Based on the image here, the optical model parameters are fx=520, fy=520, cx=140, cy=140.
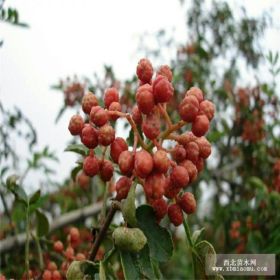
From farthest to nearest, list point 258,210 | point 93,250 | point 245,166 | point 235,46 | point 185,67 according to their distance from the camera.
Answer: point 235,46 < point 185,67 < point 245,166 < point 258,210 < point 93,250

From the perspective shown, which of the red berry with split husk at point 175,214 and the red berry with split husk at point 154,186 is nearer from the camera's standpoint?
the red berry with split husk at point 154,186

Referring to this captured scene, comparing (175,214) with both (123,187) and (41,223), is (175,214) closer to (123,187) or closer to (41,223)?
(123,187)

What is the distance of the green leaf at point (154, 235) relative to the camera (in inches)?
47.0

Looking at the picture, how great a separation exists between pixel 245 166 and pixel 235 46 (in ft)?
6.68

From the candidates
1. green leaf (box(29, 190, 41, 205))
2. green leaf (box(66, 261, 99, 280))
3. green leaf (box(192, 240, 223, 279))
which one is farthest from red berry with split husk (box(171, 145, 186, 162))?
green leaf (box(29, 190, 41, 205))

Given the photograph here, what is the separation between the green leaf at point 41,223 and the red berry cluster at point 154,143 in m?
0.55

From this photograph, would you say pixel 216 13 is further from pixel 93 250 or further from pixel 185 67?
pixel 93 250

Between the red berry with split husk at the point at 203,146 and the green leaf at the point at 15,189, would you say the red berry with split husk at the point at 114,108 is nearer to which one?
the red berry with split husk at the point at 203,146

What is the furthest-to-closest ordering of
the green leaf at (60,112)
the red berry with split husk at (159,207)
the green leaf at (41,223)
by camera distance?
the green leaf at (60,112) → the green leaf at (41,223) → the red berry with split husk at (159,207)

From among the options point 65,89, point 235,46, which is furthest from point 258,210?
point 235,46

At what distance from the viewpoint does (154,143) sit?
1.18 m

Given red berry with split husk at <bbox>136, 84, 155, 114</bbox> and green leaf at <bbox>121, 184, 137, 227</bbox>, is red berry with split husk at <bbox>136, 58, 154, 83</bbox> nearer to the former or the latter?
red berry with split husk at <bbox>136, 84, 155, 114</bbox>

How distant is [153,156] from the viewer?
1.14 m

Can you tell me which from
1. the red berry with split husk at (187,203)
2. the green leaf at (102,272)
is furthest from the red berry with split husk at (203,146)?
the green leaf at (102,272)
